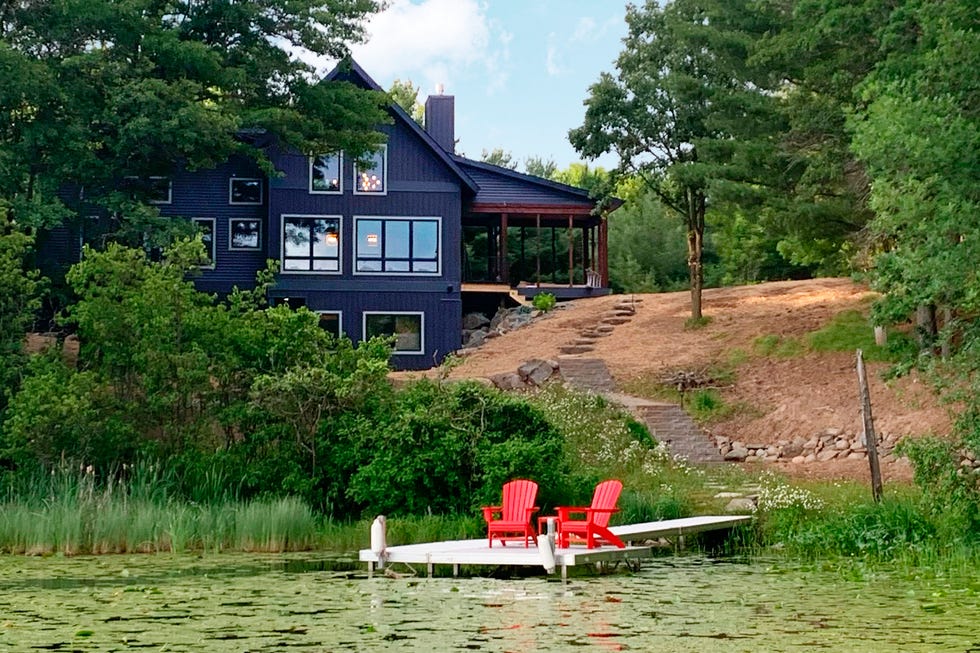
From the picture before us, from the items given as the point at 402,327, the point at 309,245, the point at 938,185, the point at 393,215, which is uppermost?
the point at 393,215

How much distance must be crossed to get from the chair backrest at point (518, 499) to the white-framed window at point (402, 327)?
70.6 feet

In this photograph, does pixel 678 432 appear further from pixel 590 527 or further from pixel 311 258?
pixel 311 258

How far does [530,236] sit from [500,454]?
31.2 m

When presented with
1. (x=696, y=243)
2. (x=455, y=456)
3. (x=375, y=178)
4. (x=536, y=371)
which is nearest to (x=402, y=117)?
(x=375, y=178)

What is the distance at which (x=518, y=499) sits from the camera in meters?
18.0

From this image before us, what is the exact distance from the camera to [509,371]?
31.5m

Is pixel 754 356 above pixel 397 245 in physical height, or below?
below

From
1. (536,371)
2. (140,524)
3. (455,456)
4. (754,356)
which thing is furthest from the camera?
(754,356)

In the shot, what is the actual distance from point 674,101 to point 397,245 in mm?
9035

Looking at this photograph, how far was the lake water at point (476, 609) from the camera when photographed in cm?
1059

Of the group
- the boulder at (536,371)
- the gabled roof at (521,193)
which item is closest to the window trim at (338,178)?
the gabled roof at (521,193)

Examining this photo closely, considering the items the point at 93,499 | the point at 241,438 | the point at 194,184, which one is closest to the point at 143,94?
the point at 194,184

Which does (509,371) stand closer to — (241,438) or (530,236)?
(241,438)

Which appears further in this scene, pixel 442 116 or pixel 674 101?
pixel 442 116
